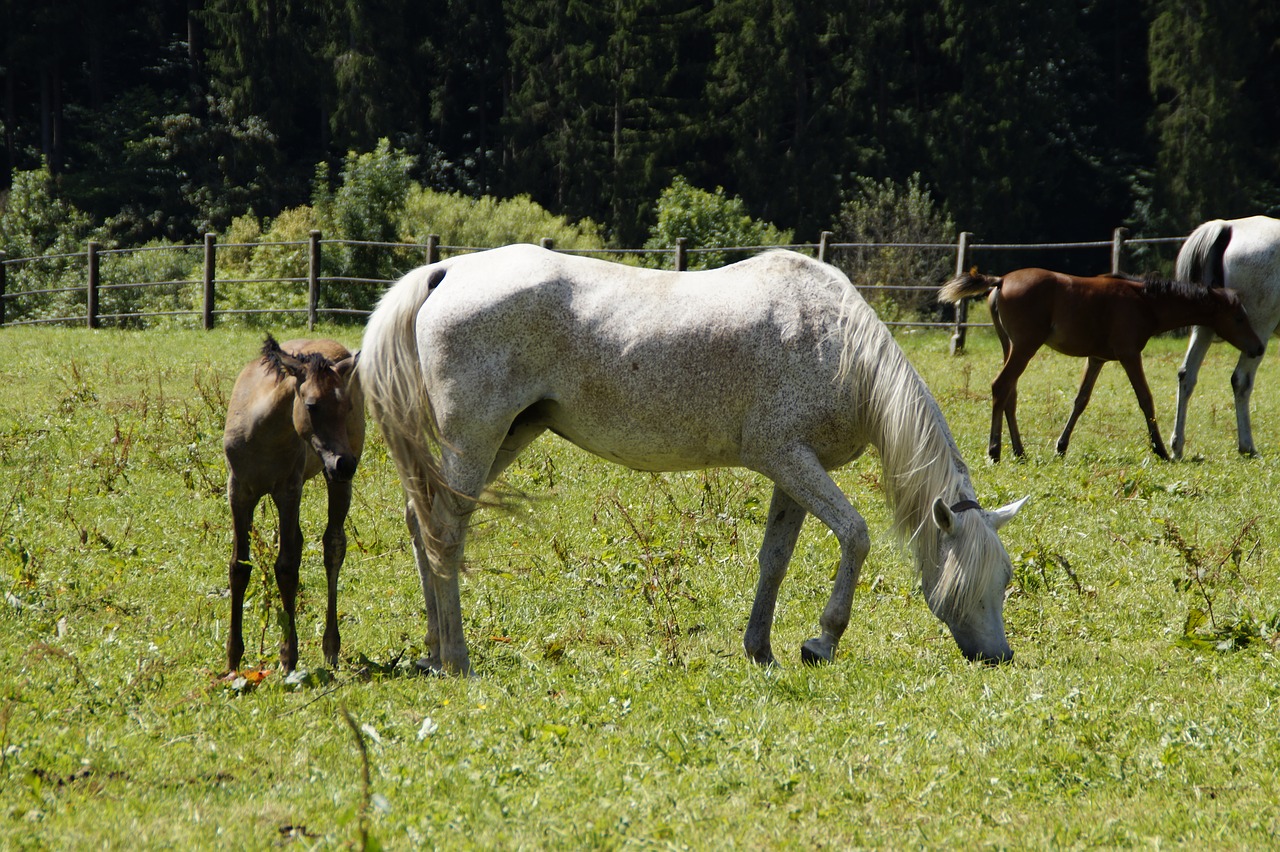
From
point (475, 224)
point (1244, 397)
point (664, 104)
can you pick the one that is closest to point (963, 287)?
point (1244, 397)

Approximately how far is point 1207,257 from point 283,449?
9.08 metres

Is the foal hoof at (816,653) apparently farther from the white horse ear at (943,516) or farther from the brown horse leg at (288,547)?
the brown horse leg at (288,547)

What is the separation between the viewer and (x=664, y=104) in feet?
131

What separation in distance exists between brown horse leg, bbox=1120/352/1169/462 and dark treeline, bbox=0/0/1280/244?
2620 cm

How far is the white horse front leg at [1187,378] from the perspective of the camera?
10391 millimetres

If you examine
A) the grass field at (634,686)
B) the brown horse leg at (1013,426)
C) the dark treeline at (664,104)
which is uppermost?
the dark treeline at (664,104)

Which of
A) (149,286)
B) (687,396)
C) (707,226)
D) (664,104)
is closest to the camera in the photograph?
(687,396)

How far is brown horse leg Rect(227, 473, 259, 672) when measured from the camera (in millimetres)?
5207

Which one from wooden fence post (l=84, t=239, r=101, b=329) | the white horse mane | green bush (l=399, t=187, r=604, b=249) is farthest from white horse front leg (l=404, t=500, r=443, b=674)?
green bush (l=399, t=187, r=604, b=249)

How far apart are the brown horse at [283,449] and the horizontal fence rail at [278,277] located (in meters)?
12.2

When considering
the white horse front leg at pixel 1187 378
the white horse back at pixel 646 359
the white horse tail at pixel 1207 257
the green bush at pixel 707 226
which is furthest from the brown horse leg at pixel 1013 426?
the green bush at pixel 707 226

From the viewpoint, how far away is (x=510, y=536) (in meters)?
7.79

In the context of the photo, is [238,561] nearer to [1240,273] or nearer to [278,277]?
[1240,273]

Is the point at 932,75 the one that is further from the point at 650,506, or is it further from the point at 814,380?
the point at 814,380
